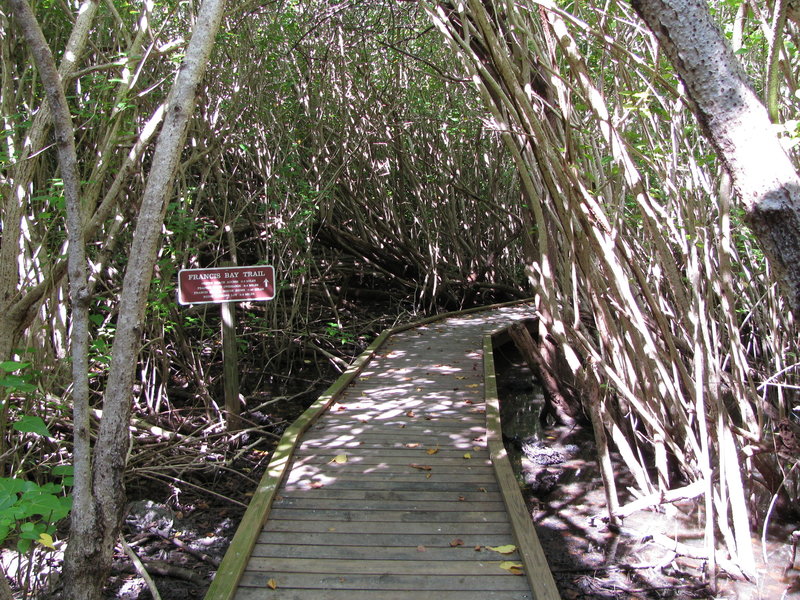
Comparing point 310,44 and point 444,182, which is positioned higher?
point 310,44

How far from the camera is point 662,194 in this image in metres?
5.59

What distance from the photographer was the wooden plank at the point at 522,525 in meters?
3.02

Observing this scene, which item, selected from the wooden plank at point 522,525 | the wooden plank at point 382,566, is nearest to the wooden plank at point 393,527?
the wooden plank at point 522,525

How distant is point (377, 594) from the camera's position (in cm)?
304

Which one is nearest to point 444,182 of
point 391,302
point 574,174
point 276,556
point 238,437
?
point 391,302

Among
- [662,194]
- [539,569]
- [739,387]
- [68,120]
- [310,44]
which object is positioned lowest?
[539,569]

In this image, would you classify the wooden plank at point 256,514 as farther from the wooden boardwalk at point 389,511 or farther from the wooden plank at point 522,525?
the wooden plank at point 522,525

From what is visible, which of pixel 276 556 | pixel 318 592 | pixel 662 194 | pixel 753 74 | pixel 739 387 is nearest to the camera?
pixel 318 592

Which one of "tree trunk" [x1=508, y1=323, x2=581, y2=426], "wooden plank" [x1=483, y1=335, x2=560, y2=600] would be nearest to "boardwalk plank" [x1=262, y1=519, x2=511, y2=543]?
"wooden plank" [x1=483, y1=335, x2=560, y2=600]

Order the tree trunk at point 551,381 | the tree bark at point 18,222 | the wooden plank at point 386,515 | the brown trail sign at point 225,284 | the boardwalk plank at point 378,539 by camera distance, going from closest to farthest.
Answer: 1. the tree bark at point 18,222
2. the boardwalk plank at point 378,539
3. the wooden plank at point 386,515
4. the brown trail sign at point 225,284
5. the tree trunk at point 551,381

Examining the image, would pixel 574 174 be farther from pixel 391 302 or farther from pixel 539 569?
pixel 391 302

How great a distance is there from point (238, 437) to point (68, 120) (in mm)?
3810

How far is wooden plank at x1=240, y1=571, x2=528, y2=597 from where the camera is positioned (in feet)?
10.1

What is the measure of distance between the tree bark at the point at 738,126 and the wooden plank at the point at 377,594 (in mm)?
1995
